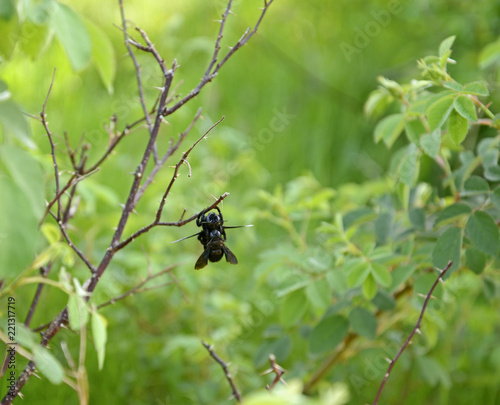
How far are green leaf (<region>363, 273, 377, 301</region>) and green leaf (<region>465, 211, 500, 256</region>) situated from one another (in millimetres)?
228

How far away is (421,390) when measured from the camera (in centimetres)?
246

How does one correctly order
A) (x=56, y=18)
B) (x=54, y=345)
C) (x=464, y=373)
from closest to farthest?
(x=56, y=18) < (x=54, y=345) < (x=464, y=373)

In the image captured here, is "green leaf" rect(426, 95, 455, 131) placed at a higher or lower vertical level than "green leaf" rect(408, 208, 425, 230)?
lower

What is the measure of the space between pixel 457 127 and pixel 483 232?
0.26m

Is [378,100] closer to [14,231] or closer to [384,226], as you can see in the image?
[384,226]

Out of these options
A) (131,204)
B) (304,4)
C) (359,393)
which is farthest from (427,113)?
(304,4)

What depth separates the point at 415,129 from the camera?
135cm

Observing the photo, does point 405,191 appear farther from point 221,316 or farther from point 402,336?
point 221,316

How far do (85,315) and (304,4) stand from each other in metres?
4.91

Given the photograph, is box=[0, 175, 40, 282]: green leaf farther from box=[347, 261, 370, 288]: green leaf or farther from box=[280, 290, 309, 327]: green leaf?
box=[280, 290, 309, 327]: green leaf

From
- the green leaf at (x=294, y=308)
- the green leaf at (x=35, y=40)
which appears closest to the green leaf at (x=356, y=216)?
the green leaf at (x=294, y=308)

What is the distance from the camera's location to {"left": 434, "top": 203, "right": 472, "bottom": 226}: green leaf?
131 cm
